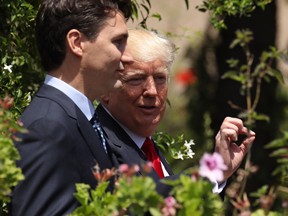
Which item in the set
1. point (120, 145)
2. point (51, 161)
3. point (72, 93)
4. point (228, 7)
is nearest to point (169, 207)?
point (51, 161)

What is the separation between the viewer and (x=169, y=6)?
12141 mm

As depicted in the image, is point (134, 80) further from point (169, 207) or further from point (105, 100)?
point (169, 207)

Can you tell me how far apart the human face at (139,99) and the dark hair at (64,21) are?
66cm

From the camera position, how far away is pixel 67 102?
3617 mm

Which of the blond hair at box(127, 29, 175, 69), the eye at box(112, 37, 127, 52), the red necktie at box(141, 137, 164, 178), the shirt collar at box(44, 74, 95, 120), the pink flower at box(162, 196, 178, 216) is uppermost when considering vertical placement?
the eye at box(112, 37, 127, 52)

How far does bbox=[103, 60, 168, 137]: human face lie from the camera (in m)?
4.43

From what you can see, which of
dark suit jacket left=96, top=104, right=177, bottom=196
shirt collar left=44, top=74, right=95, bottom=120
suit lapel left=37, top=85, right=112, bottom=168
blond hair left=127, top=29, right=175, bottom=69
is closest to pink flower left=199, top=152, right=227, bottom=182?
suit lapel left=37, top=85, right=112, bottom=168

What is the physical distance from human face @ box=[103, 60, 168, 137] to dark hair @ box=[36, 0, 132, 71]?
66 centimetres

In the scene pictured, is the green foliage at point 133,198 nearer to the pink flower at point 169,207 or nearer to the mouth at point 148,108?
the pink flower at point 169,207

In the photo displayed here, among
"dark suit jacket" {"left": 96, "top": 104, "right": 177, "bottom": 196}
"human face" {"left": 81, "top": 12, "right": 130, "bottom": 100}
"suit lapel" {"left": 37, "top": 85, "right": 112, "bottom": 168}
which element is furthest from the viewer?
"dark suit jacket" {"left": 96, "top": 104, "right": 177, "bottom": 196}

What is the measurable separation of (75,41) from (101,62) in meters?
0.13

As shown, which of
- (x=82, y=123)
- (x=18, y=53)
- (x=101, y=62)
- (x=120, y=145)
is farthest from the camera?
(x=18, y=53)

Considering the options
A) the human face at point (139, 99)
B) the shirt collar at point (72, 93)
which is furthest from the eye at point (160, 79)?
the shirt collar at point (72, 93)

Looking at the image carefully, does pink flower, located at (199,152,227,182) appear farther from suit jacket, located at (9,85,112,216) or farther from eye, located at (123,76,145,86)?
eye, located at (123,76,145,86)
